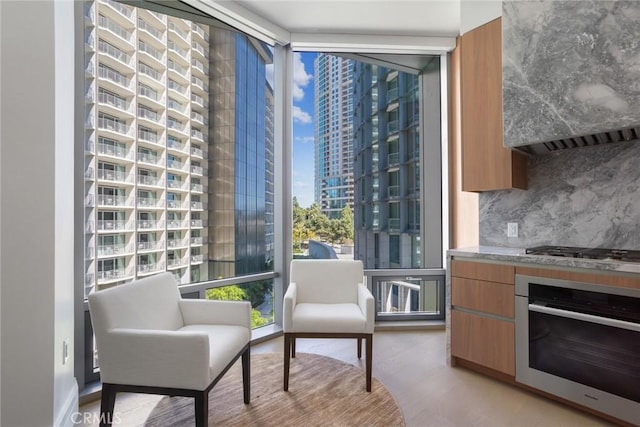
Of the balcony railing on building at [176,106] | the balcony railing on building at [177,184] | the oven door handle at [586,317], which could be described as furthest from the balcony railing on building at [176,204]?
the oven door handle at [586,317]

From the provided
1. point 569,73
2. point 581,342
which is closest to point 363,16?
point 569,73

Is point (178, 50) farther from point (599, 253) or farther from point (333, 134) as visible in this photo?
point (599, 253)

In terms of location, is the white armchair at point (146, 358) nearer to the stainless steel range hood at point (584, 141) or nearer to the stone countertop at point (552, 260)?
the stone countertop at point (552, 260)

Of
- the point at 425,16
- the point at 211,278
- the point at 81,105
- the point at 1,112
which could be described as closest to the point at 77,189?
the point at 81,105

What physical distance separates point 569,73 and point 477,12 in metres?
1.01

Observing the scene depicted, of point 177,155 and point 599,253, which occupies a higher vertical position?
point 177,155

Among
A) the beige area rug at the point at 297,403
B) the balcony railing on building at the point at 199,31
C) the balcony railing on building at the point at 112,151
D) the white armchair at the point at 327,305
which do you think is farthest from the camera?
the balcony railing on building at the point at 199,31

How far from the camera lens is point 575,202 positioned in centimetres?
241

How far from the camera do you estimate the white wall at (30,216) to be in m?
1.52

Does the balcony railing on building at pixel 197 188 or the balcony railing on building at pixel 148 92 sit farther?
the balcony railing on building at pixel 197 188

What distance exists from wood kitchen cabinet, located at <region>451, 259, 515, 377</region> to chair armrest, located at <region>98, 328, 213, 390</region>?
183 centimetres

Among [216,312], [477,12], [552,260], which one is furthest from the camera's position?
[477,12]

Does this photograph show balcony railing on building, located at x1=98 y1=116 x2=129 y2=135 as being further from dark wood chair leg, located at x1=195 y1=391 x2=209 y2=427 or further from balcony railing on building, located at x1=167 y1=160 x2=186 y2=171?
dark wood chair leg, located at x1=195 y1=391 x2=209 y2=427

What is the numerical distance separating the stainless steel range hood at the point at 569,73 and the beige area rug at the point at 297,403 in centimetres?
196
